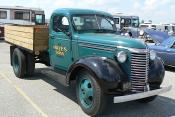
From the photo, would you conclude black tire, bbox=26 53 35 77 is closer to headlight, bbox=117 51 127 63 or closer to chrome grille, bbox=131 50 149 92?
headlight, bbox=117 51 127 63

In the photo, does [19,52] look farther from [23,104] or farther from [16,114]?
[16,114]

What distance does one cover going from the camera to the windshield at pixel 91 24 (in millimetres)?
7754

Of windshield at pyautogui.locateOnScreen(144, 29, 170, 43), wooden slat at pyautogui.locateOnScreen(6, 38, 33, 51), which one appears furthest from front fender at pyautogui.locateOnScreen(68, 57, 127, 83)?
windshield at pyautogui.locateOnScreen(144, 29, 170, 43)

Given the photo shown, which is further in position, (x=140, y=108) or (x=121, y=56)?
(x=140, y=108)

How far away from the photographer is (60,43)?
320 inches

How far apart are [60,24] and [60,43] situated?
47 centimetres

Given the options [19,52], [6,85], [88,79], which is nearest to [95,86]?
[88,79]

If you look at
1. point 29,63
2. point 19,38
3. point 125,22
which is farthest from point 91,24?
point 125,22

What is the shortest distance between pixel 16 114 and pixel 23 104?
691 millimetres

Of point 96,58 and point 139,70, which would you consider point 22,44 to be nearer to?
point 96,58

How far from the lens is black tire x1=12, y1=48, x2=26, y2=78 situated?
32.1 ft

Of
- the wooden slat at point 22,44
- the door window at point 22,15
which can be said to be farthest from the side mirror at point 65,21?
the door window at point 22,15

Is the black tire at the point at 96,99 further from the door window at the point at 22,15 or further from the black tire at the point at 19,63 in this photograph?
the door window at the point at 22,15

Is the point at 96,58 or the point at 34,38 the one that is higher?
the point at 34,38
